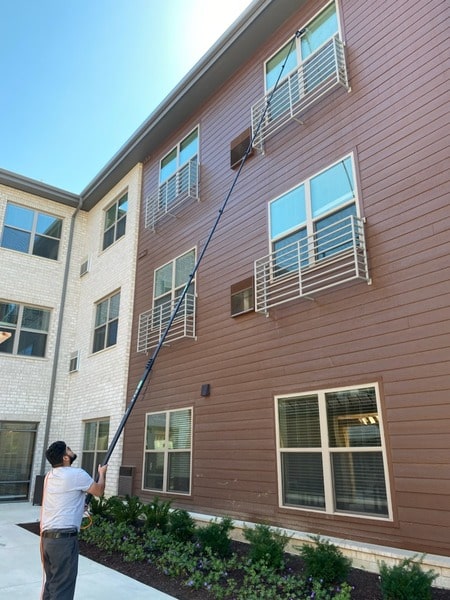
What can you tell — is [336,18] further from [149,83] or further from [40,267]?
[40,267]

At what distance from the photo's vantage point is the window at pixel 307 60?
734cm

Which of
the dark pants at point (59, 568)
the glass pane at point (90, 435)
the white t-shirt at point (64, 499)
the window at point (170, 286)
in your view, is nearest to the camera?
the dark pants at point (59, 568)

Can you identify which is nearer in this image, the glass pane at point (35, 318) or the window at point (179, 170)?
the window at point (179, 170)

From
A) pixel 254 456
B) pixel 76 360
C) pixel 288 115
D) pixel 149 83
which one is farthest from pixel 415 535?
pixel 149 83

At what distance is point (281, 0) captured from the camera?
26.6 ft

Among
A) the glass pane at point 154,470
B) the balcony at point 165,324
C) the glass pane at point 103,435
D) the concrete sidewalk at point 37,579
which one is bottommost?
the concrete sidewalk at point 37,579

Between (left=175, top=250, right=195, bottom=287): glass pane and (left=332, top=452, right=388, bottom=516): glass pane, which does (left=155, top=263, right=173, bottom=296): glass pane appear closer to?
(left=175, top=250, right=195, bottom=287): glass pane

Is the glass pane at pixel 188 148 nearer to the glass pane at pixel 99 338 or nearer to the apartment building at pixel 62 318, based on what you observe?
the apartment building at pixel 62 318

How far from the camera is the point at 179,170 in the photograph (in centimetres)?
1055

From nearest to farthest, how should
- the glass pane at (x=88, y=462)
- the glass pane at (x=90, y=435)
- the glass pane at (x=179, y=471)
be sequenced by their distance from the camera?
the glass pane at (x=179, y=471) < the glass pane at (x=88, y=462) < the glass pane at (x=90, y=435)

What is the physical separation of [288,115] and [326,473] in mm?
5579

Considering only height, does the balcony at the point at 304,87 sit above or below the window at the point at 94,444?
above

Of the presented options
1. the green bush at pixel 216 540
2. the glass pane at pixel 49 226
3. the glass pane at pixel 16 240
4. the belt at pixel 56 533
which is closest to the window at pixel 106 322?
the glass pane at pixel 16 240

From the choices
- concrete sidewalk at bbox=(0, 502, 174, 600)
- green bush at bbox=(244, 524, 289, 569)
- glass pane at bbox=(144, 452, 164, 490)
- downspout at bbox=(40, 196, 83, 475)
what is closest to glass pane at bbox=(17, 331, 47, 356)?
downspout at bbox=(40, 196, 83, 475)
